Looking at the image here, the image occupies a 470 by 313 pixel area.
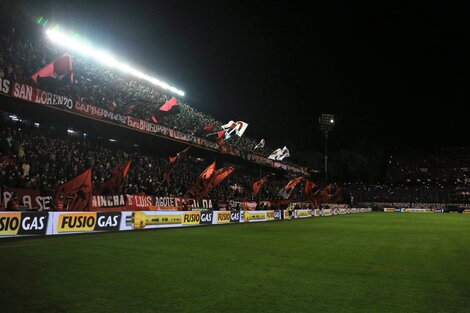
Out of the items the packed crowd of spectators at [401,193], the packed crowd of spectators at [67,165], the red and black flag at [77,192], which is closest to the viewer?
the packed crowd of spectators at [67,165]

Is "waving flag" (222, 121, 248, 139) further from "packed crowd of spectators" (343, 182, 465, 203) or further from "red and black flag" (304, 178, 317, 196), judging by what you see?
"packed crowd of spectators" (343, 182, 465, 203)

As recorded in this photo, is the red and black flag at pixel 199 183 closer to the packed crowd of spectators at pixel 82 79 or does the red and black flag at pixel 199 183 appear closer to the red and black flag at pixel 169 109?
the red and black flag at pixel 169 109

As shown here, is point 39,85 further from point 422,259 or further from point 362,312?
point 362,312

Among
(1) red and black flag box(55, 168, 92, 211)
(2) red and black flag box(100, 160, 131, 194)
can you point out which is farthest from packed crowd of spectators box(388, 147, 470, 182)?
(1) red and black flag box(55, 168, 92, 211)

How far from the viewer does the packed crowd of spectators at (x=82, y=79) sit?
24.6 metres

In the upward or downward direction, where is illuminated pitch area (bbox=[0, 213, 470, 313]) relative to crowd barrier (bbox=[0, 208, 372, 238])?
downward

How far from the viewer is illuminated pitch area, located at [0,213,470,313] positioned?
671cm

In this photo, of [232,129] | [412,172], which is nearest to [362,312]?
[232,129]

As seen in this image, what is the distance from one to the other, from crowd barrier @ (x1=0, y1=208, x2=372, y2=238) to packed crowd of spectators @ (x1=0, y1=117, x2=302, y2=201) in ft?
11.8

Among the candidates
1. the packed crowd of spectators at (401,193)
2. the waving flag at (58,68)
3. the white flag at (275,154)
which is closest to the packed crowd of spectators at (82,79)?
the waving flag at (58,68)

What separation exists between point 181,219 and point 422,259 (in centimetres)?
1614

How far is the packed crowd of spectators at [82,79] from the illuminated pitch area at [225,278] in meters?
13.3

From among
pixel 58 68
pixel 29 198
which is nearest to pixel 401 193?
pixel 58 68

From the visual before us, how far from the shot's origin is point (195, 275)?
9352mm
